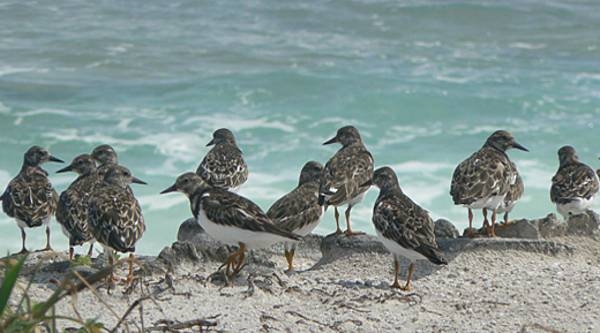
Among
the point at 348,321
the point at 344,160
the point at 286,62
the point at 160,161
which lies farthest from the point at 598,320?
the point at 286,62

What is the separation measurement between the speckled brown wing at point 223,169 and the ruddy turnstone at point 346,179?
113 centimetres

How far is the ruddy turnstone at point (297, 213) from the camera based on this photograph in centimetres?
1004

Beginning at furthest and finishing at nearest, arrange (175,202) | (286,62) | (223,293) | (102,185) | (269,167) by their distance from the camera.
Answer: (286,62) → (269,167) → (175,202) → (102,185) → (223,293)

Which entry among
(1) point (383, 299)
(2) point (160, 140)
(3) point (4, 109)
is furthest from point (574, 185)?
(3) point (4, 109)

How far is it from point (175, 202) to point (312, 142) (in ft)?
11.6

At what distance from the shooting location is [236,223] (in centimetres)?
889

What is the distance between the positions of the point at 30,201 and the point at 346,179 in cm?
286

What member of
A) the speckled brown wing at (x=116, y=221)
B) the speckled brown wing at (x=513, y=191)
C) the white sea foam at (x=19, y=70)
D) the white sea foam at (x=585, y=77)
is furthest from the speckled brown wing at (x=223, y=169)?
the white sea foam at (x=585, y=77)

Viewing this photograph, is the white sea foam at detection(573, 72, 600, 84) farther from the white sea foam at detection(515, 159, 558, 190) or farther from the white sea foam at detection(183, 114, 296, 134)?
the white sea foam at detection(183, 114, 296, 134)

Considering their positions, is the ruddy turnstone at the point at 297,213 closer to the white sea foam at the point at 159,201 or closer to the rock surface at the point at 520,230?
the rock surface at the point at 520,230

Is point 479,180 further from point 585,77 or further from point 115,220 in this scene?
point 585,77

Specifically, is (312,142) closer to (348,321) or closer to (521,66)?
(521,66)

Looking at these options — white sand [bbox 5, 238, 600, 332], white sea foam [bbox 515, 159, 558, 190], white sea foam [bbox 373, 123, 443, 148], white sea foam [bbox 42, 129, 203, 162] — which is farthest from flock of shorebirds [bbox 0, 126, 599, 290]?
white sea foam [bbox 373, 123, 443, 148]

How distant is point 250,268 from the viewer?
378 inches
